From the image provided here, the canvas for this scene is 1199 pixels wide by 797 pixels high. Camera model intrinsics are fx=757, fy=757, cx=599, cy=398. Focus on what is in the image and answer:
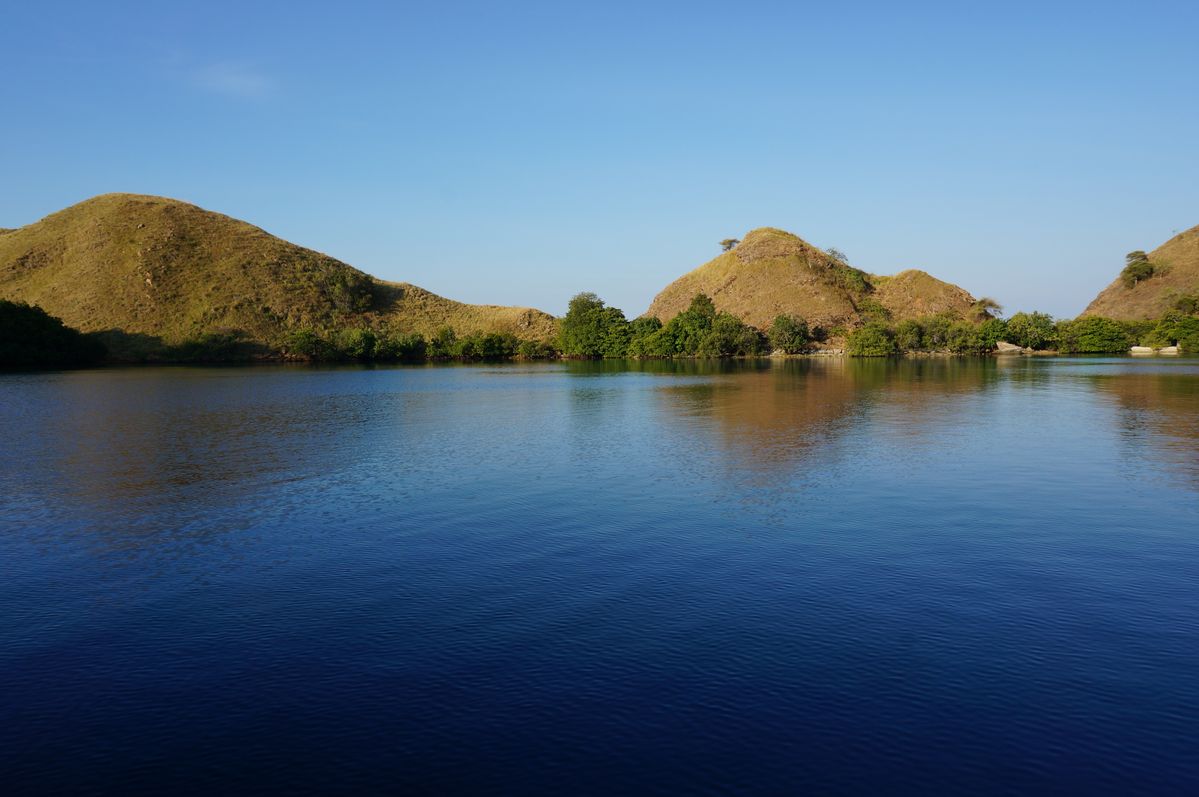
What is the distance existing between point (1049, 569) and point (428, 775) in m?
13.3

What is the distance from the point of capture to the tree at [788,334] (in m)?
161

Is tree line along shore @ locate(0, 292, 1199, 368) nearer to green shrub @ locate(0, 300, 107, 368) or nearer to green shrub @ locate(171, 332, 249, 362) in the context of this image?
green shrub @ locate(171, 332, 249, 362)

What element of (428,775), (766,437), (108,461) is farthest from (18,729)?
(766,437)

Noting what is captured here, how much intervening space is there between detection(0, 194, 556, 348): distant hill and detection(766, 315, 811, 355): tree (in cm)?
5989

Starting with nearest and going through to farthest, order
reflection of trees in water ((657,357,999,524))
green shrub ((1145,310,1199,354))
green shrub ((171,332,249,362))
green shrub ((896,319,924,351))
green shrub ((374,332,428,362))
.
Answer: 1. reflection of trees in water ((657,357,999,524))
2. green shrub ((171,332,249,362))
3. green shrub ((1145,310,1199,354))
4. green shrub ((896,319,924,351))
5. green shrub ((374,332,428,362))

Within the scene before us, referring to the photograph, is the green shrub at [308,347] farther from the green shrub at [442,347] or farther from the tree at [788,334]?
the tree at [788,334]

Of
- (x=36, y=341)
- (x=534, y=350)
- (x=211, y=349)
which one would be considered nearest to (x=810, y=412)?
(x=36, y=341)

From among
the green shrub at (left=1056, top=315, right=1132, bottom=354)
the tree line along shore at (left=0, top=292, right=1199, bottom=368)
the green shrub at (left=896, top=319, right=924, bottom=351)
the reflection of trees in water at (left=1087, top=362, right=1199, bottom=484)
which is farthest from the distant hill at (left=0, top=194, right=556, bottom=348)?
the reflection of trees in water at (left=1087, top=362, right=1199, bottom=484)

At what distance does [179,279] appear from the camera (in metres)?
157

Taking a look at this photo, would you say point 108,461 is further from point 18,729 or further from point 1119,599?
point 1119,599

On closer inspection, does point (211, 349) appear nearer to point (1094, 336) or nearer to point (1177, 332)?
point (1094, 336)

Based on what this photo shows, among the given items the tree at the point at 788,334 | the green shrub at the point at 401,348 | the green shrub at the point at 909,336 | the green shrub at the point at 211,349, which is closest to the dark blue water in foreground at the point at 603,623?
the green shrub at the point at 211,349

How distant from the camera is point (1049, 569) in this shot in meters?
15.6

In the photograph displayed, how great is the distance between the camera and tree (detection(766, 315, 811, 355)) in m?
161
